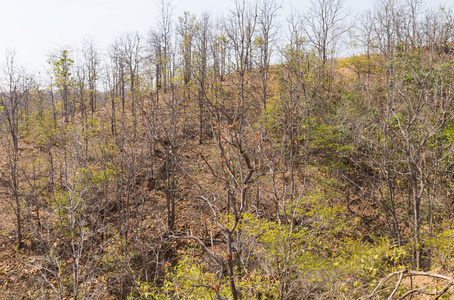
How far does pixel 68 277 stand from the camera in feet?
43.8

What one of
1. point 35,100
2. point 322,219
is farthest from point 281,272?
point 35,100

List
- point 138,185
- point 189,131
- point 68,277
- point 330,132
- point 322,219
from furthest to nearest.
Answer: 1. point 189,131
2. point 138,185
3. point 330,132
4. point 68,277
5. point 322,219

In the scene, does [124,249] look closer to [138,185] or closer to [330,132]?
[138,185]

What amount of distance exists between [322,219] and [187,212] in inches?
367

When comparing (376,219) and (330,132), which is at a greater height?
(330,132)

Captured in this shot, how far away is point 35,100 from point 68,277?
78.4 ft

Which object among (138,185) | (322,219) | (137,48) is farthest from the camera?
(137,48)

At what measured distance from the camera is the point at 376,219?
16016 mm

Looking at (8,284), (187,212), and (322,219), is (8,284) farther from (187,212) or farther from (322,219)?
(322,219)

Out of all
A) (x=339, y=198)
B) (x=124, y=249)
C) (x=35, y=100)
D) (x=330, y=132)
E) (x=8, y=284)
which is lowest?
(x=8, y=284)

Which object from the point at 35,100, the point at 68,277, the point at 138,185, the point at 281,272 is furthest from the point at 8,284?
the point at 35,100

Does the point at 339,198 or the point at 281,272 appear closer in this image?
the point at 281,272

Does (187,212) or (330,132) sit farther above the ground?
(330,132)

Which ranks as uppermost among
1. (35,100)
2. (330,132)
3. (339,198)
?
(35,100)
